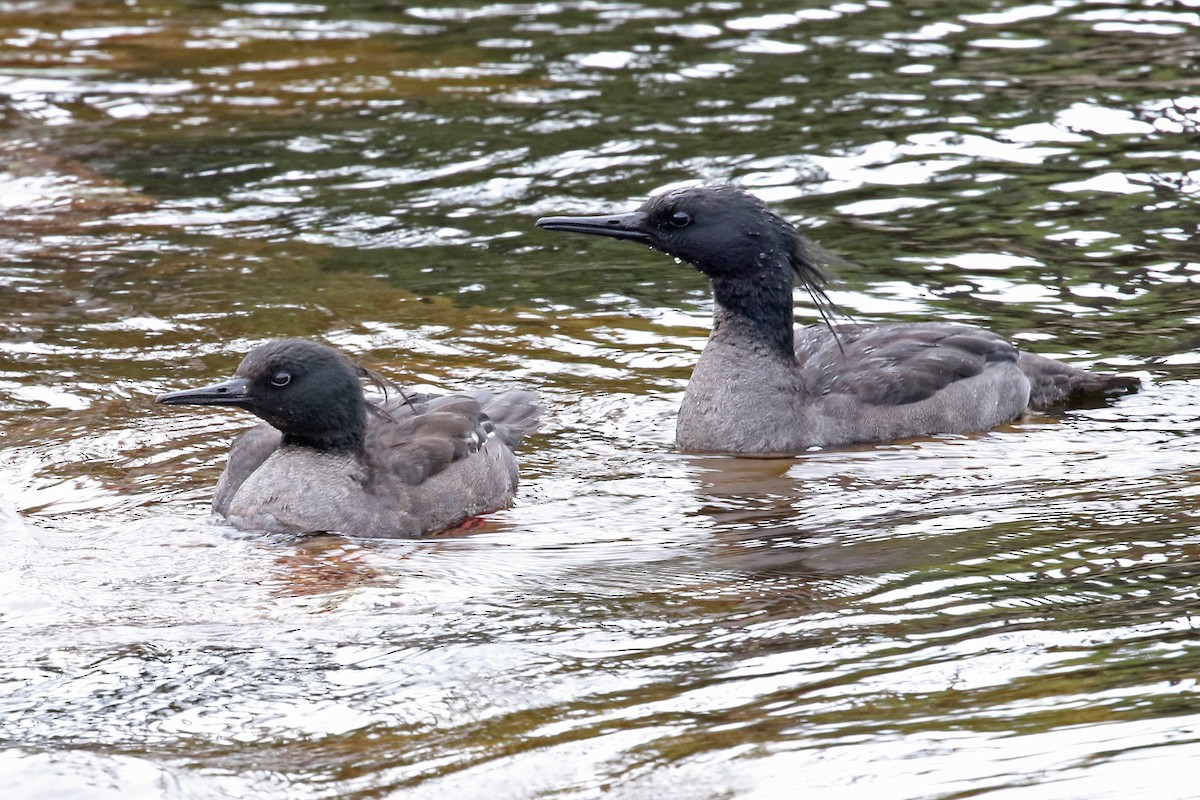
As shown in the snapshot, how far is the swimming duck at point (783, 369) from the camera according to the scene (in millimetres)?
9750

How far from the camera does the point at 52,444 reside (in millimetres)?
9438

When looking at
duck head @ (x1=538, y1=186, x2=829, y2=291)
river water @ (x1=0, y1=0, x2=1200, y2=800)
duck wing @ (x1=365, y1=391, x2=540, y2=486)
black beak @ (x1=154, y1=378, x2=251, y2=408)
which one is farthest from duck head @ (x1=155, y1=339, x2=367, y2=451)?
duck head @ (x1=538, y1=186, x2=829, y2=291)

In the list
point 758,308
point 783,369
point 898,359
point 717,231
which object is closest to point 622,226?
point 717,231

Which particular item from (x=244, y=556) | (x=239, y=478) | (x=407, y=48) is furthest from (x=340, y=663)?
(x=407, y=48)

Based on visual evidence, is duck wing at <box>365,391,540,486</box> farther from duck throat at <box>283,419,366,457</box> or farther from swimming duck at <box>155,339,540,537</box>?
duck throat at <box>283,419,366,457</box>

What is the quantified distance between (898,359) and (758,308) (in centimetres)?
88

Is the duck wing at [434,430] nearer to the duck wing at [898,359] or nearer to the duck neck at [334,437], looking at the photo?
the duck neck at [334,437]

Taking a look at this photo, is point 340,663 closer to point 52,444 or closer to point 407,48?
point 52,444

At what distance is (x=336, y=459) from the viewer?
8.55 metres

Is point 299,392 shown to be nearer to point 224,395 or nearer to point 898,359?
point 224,395

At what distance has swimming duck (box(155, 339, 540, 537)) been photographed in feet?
27.3

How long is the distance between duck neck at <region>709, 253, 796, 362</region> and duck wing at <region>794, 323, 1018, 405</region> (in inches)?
12.3

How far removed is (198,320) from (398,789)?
21.2 feet

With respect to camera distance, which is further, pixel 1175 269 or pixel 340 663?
pixel 1175 269
